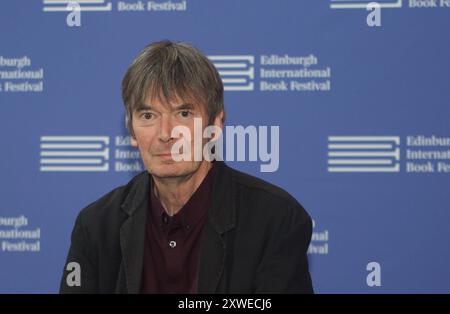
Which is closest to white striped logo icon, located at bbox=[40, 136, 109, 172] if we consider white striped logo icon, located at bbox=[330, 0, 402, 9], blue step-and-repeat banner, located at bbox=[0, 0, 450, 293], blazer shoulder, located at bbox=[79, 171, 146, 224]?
blue step-and-repeat banner, located at bbox=[0, 0, 450, 293]

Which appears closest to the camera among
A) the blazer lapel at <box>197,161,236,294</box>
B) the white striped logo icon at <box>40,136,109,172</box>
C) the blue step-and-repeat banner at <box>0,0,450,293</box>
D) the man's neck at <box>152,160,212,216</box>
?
the blazer lapel at <box>197,161,236,294</box>

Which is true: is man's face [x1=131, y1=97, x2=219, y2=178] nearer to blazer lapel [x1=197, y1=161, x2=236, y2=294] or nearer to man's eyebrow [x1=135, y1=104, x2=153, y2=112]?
man's eyebrow [x1=135, y1=104, x2=153, y2=112]

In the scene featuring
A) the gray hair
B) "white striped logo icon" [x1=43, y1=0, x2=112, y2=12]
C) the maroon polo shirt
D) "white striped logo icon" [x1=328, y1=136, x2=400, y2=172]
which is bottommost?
the maroon polo shirt

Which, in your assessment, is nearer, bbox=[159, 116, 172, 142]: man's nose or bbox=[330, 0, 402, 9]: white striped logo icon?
bbox=[159, 116, 172, 142]: man's nose

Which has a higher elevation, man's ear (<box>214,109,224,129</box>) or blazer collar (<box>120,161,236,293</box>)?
man's ear (<box>214,109,224,129</box>)

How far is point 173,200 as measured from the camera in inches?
71.3

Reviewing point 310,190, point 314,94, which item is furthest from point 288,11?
point 310,190

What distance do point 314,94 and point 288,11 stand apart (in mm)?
327

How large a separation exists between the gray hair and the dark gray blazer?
0.79 feet

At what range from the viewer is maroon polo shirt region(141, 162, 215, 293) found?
1.70 metres

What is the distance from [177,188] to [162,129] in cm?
18

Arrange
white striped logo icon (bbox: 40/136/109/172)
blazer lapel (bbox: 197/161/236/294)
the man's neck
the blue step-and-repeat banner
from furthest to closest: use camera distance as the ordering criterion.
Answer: white striped logo icon (bbox: 40/136/109/172) → the blue step-and-repeat banner → the man's neck → blazer lapel (bbox: 197/161/236/294)
